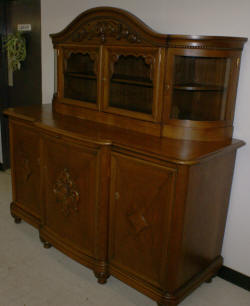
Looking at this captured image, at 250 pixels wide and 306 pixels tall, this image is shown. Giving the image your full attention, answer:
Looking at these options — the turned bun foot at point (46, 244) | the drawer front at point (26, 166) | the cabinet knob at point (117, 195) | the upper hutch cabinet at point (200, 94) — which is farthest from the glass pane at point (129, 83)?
the turned bun foot at point (46, 244)

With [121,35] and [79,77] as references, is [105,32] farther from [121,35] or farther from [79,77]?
[79,77]

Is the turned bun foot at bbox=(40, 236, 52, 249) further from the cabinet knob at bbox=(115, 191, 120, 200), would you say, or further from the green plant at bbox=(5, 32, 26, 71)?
the green plant at bbox=(5, 32, 26, 71)

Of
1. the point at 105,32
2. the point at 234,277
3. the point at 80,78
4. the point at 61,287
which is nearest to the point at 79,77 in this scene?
the point at 80,78

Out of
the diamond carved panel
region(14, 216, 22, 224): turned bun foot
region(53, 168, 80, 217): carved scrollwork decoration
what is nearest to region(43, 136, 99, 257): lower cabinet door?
region(53, 168, 80, 217): carved scrollwork decoration

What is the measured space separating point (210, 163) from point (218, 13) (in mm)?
931

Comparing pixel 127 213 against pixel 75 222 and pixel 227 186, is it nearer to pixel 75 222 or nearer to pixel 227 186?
pixel 75 222

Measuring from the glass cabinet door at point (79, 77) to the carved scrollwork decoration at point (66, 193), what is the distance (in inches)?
22.4

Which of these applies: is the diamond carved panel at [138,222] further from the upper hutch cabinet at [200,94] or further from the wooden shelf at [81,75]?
the wooden shelf at [81,75]

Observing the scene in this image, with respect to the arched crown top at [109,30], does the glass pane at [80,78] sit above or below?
below

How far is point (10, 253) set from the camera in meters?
2.62

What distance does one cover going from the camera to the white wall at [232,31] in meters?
2.07

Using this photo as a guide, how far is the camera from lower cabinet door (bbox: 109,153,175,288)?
1.91m

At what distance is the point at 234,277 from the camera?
7.85ft

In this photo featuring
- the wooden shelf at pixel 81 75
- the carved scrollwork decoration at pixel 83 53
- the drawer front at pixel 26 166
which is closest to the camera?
the carved scrollwork decoration at pixel 83 53
